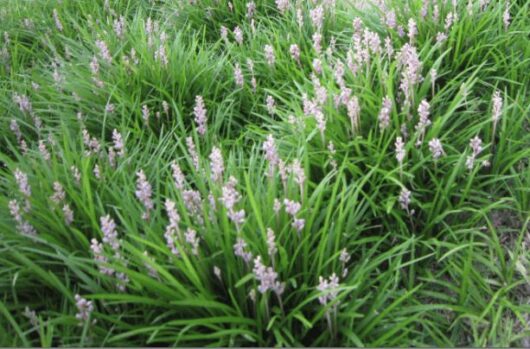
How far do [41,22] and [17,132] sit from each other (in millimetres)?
2037

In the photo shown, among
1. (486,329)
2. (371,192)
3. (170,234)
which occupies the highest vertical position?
(170,234)

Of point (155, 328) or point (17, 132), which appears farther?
point (17, 132)

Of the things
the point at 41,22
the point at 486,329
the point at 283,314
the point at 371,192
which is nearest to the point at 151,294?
the point at 283,314

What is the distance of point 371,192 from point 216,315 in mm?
1075

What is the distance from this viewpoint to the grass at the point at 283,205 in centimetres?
208

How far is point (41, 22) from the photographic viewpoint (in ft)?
16.2

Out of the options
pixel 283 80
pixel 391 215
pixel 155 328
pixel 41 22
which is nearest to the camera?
pixel 155 328

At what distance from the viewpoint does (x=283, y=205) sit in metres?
2.28

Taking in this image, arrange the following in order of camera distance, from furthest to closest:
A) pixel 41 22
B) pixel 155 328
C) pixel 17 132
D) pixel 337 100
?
pixel 41 22, pixel 17 132, pixel 337 100, pixel 155 328

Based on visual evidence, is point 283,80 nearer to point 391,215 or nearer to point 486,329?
point 391,215

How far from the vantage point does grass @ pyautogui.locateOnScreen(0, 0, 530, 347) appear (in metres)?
2.08

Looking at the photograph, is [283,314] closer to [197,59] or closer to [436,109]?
[436,109]

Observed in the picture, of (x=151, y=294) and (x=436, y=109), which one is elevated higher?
(x=436, y=109)

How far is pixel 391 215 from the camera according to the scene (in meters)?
2.62
